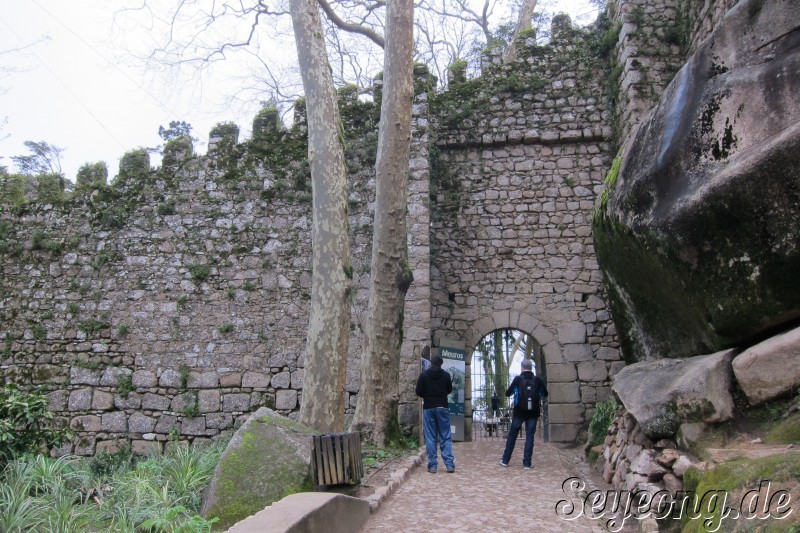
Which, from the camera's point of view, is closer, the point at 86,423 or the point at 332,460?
the point at 332,460

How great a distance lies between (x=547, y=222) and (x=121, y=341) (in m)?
6.97

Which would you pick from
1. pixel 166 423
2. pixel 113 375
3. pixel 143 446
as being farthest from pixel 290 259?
pixel 143 446

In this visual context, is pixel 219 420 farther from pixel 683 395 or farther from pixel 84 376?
pixel 683 395

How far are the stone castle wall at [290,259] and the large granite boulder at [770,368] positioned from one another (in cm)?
482

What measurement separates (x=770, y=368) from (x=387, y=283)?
4.24 metres

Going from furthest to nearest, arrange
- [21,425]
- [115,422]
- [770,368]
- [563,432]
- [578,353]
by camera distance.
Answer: [578,353], [563,432], [115,422], [21,425], [770,368]

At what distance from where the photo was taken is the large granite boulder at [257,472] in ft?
14.3

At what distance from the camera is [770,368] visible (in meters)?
4.32

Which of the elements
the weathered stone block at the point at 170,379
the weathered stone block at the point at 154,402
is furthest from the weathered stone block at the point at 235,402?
the weathered stone block at the point at 154,402

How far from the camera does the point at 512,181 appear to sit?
10.5 meters

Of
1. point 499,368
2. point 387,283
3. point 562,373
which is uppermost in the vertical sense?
point 387,283

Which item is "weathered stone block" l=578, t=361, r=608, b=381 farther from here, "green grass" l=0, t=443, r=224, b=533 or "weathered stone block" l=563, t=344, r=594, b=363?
"green grass" l=0, t=443, r=224, b=533

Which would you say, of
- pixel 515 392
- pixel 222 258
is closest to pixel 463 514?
pixel 515 392

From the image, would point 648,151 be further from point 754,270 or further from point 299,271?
point 299,271
